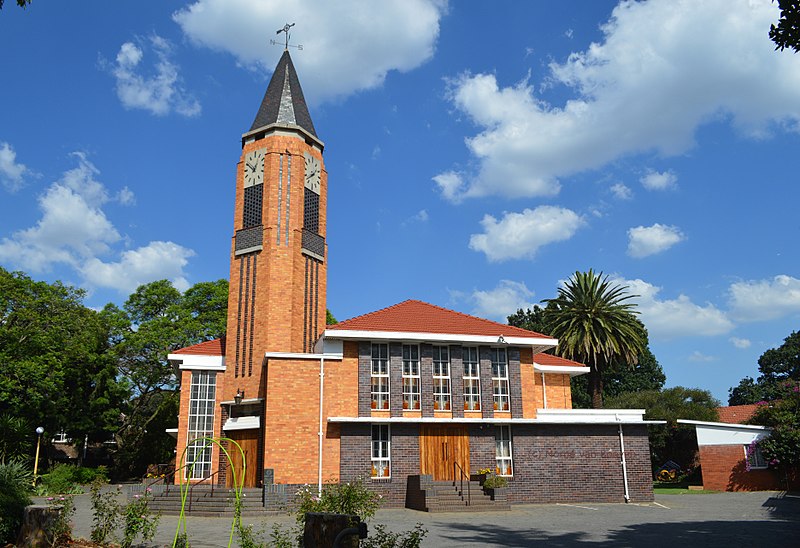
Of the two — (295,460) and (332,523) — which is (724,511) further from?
(332,523)

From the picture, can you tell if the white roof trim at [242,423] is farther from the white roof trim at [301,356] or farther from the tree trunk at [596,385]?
the tree trunk at [596,385]

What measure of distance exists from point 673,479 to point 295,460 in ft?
84.6

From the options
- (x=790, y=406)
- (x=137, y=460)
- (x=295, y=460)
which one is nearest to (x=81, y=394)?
(x=137, y=460)

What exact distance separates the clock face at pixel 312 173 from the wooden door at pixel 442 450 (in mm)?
11582

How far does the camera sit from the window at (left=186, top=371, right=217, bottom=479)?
25750 millimetres

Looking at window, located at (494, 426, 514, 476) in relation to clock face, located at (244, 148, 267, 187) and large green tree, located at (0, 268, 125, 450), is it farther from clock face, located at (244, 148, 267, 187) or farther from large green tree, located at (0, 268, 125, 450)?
large green tree, located at (0, 268, 125, 450)

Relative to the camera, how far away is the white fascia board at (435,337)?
2320 cm

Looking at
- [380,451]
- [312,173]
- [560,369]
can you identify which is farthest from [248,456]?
[560,369]

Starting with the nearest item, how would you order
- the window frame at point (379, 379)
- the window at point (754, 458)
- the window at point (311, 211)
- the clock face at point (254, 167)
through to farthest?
the window frame at point (379, 379) → the window at point (311, 211) → the clock face at point (254, 167) → the window at point (754, 458)

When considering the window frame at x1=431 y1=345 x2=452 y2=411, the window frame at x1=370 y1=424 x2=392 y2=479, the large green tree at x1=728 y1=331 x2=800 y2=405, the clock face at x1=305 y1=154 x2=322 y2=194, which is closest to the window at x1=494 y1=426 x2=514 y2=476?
the window frame at x1=431 y1=345 x2=452 y2=411

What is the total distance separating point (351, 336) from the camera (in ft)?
76.3

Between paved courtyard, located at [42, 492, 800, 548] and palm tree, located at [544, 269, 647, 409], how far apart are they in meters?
15.2

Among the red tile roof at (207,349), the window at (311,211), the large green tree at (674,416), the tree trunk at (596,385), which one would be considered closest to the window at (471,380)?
the window at (311,211)

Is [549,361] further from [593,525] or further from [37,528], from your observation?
[37,528]
